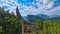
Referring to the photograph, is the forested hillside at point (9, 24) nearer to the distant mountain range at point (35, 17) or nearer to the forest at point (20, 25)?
the forest at point (20, 25)

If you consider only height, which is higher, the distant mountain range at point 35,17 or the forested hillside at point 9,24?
the distant mountain range at point 35,17

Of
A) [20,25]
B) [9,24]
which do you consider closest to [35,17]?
[20,25]

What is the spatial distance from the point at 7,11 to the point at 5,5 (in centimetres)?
7

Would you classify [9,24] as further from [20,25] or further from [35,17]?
[35,17]

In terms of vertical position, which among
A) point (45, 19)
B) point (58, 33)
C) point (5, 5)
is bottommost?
point (58, 33)

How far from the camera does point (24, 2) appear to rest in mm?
2014

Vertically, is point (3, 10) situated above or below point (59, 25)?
above

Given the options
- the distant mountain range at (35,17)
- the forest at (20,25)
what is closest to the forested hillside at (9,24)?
the forest at (20,25)

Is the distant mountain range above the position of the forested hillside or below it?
above

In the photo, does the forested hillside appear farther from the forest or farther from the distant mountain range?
the distant mountain range

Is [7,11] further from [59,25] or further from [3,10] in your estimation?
[59,25]

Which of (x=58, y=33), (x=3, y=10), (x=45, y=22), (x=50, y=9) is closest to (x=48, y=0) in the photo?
(x=50, y=9)

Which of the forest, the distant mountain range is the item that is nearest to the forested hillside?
the forest

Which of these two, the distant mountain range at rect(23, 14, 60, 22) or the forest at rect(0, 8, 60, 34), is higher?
the distant mountain range at rect(23, 14, 60, 22)
